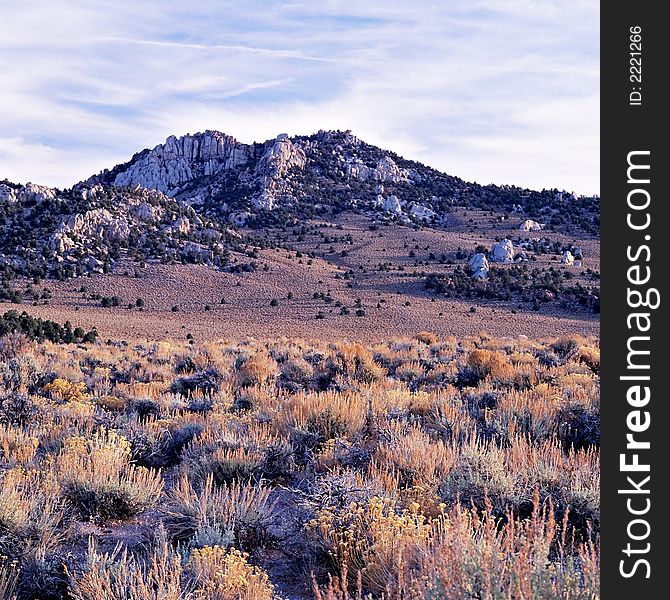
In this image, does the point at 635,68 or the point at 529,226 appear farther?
the point at 529,226

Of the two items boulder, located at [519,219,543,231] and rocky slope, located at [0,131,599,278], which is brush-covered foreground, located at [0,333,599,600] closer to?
rocky slope, located at [0,131,599,278]

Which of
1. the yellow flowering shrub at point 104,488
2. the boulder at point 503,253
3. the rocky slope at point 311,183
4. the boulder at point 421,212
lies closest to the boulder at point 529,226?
the rocky slope at point 311,183

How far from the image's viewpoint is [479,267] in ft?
163

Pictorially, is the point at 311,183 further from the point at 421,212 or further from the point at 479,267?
the point at 479,267

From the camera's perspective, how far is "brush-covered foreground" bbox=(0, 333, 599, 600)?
10.5ft

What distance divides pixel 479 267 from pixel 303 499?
153 feet

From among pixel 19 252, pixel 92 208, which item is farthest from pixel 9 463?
pixel 92 208

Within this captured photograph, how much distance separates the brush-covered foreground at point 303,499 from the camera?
125 inches

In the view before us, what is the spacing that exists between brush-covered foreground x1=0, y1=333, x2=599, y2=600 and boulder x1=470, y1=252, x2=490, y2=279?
3885 centimetres

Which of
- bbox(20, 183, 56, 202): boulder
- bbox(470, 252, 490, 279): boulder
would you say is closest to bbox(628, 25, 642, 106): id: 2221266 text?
bbox(470, 252, 490, 279): boulder

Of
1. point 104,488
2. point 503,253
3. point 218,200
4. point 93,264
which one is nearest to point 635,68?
point 104,488

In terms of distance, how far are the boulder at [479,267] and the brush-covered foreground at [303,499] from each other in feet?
127

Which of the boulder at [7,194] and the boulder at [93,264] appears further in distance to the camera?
the boulder at [7,194]

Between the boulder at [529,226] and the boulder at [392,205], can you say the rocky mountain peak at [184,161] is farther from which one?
the boulder at [529,226]
